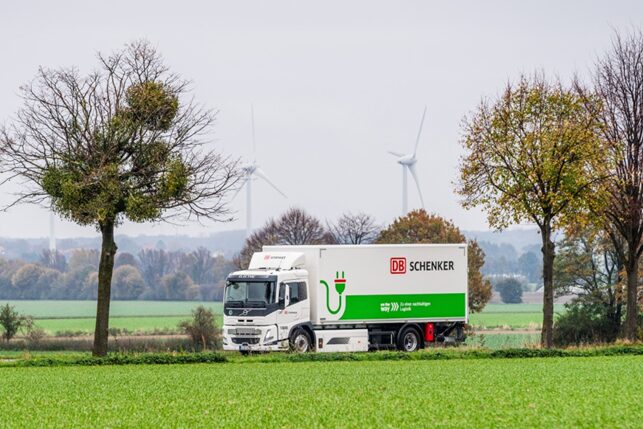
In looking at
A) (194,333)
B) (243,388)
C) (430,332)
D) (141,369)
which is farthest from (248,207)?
(243,388)

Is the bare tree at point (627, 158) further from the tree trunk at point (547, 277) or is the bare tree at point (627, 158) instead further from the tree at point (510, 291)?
the tree at point (510, 291)

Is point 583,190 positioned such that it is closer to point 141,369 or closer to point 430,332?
point 430,332

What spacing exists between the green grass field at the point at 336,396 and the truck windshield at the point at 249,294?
34.0 feet

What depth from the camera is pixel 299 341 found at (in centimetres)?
4909

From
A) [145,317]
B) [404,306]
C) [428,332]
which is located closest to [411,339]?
[428,332]

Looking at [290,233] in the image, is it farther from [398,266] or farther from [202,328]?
[398,266]

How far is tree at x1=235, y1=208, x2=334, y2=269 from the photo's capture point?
11638 centimetres

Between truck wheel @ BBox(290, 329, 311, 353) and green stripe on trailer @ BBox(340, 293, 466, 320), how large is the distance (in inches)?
71.3

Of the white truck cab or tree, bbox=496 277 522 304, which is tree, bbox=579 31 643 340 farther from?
tree, bbox=496 277 522 304

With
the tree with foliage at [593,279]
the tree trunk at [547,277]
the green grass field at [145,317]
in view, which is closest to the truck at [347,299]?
the tree trunk at [547,277]

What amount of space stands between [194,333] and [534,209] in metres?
34.7

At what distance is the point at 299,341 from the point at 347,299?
2.87 metres

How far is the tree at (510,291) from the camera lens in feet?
631

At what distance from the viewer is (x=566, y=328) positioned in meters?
82.9
